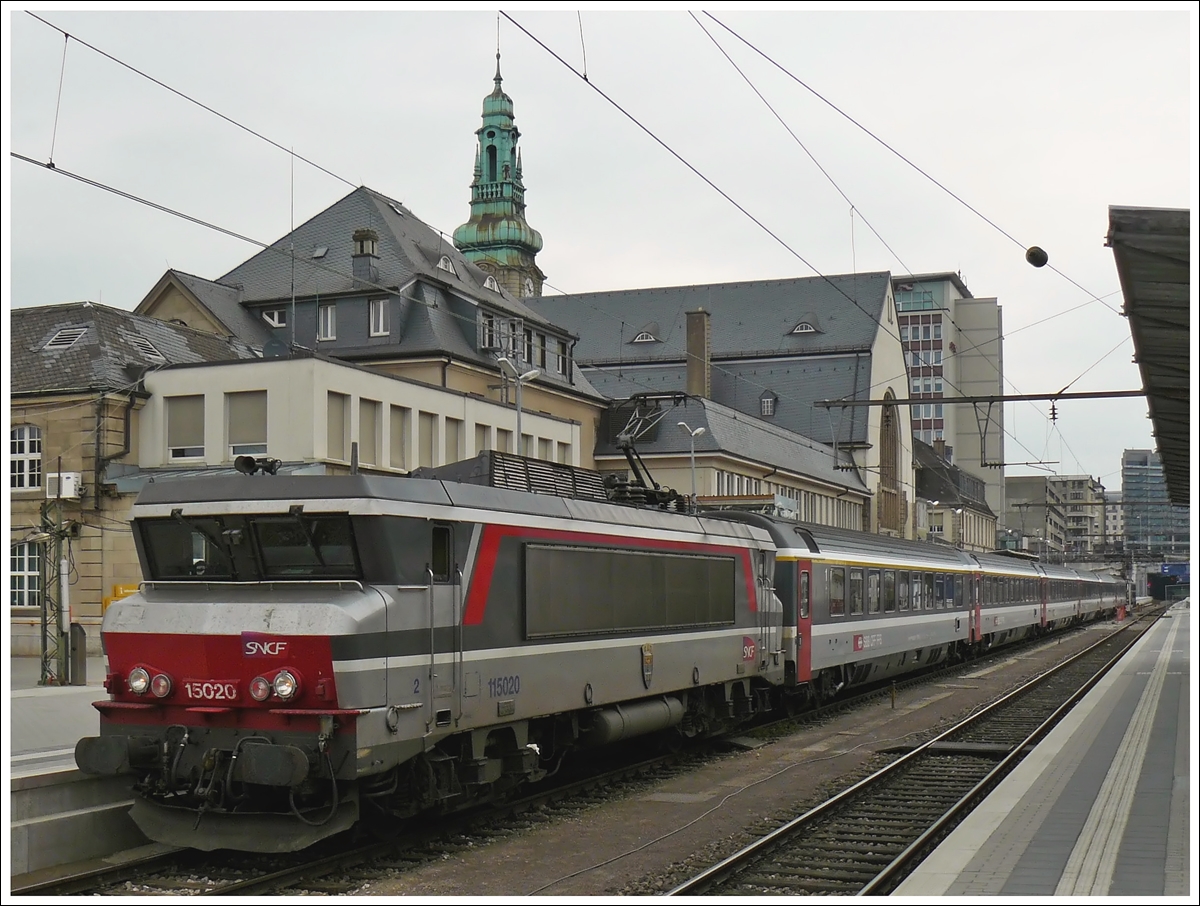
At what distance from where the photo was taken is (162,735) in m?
11.0

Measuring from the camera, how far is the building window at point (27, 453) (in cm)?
3419

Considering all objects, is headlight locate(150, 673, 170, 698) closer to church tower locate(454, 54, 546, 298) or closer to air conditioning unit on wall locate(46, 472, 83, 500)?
air conditioning unit on wall locate(46, 472, 83, 500)

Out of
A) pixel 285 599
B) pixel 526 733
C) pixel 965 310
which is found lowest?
pixel 526 733

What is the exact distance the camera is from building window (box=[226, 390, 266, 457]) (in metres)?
34.7

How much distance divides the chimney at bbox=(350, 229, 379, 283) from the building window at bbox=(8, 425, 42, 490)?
16.8 meters

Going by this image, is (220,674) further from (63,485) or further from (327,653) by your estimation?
(63,485)

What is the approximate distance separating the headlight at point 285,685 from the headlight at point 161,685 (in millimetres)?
1106

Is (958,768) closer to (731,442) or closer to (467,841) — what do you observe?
(467,841)

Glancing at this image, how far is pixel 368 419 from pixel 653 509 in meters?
21.3

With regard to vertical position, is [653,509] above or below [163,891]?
above

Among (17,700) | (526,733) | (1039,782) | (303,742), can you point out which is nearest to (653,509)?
(526,733)

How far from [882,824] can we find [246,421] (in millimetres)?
25075

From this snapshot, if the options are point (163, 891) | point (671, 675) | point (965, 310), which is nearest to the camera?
point (163, 891)

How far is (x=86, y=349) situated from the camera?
35031mm
